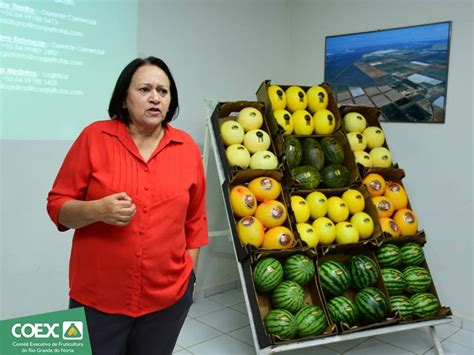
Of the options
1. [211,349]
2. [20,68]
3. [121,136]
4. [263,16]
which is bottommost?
[211,349]

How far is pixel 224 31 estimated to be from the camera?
10.8 feet

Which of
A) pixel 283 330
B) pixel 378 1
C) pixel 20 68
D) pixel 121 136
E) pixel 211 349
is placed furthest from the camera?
pixel 378 1

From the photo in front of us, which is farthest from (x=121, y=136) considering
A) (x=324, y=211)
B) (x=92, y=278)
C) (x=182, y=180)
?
(x=324, y=211)

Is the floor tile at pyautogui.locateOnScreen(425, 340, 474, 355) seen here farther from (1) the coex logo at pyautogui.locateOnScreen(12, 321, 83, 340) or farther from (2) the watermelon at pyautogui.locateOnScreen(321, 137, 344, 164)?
(1) the coex logo at pyautogui.locateOnScreen(12, 321, 83, 340)

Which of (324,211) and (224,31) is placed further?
(224,31)

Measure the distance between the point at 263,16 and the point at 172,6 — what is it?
0.94 meters

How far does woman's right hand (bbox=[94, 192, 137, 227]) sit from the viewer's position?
1.19 meters

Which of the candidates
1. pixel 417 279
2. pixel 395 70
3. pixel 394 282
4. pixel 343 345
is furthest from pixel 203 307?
pixel 395 70

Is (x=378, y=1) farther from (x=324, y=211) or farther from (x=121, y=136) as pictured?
(x=121, y=136)

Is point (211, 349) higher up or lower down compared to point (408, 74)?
lower down

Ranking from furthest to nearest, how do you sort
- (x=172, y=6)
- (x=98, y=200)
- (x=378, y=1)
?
(x=378, y=1)
(x=172, y=6)
(x=98, y=200)

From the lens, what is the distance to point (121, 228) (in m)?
1.31

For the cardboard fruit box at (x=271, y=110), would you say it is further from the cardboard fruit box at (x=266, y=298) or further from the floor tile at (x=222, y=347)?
the floor tile at (x=222, y=347)

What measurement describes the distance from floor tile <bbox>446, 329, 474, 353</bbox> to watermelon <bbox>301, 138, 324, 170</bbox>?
4.51 feet
